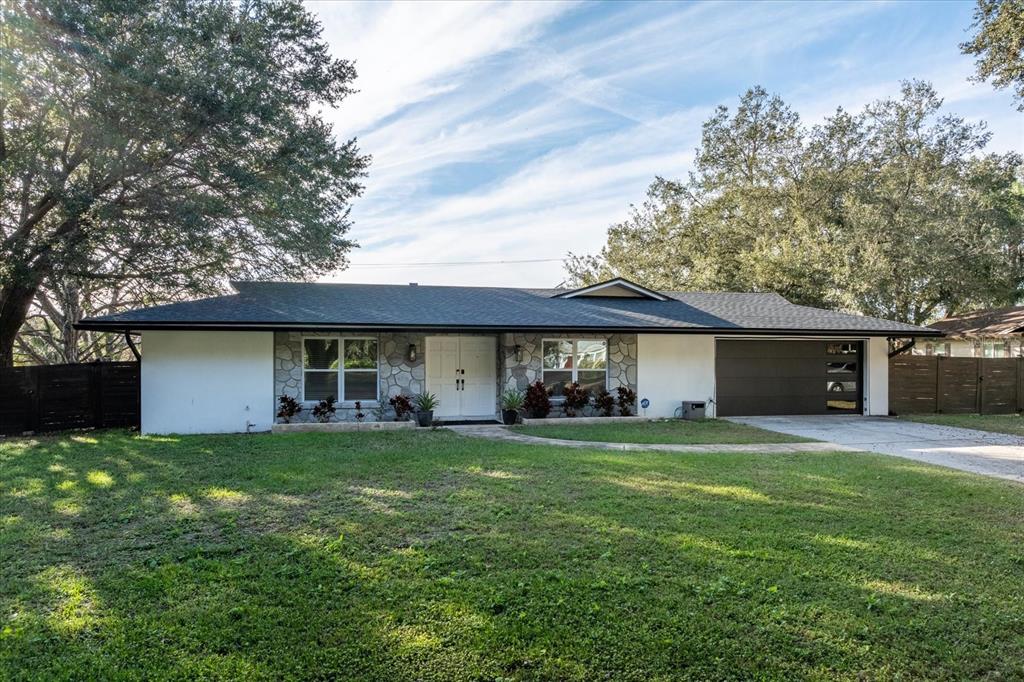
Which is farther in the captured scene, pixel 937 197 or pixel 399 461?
pixel 937 197

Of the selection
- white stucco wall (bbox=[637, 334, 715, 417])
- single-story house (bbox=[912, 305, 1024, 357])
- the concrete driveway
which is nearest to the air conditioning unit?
white stucco wall (bbox=[637, 334, 715, 417])

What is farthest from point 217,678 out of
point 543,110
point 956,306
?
point 956,306

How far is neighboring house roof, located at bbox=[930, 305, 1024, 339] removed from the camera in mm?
17906

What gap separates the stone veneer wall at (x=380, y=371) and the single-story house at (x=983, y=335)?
15.9m

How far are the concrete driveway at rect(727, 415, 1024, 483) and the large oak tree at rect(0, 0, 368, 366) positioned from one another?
39.3 ft

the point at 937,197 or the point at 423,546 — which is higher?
the point at 937,197

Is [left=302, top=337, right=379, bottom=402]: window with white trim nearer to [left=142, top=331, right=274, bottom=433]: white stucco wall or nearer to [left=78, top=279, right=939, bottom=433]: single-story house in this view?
[left=78, top=279, right=939, bottom=433]: single-story house

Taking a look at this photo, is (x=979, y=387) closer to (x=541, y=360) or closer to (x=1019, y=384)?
(x=1019, y=384)

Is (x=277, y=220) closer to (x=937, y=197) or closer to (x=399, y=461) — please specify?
(x=399, y=461)

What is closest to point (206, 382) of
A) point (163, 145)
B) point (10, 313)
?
point (163, 145)

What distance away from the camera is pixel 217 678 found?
2787 millimetres

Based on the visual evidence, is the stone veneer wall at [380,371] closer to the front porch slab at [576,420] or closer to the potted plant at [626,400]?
the front porch slab at [576,420]

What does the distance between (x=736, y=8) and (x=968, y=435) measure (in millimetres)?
9497

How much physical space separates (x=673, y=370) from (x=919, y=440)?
5003 millimetres
